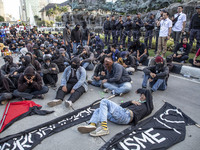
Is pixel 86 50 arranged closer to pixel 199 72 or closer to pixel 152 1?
pixel 199 72

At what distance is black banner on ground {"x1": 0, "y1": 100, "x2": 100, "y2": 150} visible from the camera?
2.85 metres

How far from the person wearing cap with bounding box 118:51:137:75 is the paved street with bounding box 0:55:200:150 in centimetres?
104

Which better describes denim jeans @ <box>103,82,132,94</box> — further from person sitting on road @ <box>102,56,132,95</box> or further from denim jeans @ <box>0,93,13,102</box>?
denim jeans @ <box>0,93,13,102</box>

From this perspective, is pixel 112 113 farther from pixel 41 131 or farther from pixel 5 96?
pixel 5 96

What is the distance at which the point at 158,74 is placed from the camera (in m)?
4.88

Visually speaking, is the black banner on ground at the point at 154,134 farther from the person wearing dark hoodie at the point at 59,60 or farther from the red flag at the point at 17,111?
the person wearing dark hoodie at the point at 59,60

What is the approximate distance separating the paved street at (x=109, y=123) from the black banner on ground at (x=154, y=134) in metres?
0.15

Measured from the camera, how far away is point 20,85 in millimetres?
4582

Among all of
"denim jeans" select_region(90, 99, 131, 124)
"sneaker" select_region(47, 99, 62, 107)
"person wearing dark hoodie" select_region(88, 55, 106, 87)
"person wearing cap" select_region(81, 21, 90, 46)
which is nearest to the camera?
"denim jeans" select_region(90, 99, 131, 124)

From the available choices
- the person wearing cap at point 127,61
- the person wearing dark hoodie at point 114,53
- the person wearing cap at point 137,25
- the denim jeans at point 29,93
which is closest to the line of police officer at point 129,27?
the person wearing cap at point 137,25

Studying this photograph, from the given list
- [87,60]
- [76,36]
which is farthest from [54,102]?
[76,36]

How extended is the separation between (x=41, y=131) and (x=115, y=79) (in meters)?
2.58

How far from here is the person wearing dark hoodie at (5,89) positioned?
14.4ft

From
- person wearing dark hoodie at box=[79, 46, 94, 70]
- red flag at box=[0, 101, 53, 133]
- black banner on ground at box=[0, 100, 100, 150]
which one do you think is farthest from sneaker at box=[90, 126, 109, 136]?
person wearing dark hoodie at box=[79, 46, 94, 70]
